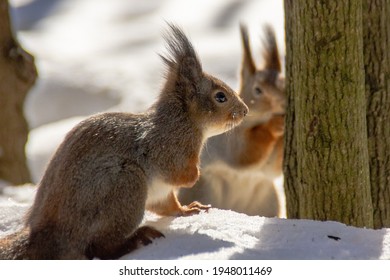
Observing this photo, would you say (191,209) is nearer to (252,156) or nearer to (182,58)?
(182,58)

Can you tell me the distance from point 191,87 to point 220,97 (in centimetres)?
22

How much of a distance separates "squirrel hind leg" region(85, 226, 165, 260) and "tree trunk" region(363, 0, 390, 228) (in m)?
2.09

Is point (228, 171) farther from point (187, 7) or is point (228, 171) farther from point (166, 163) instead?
point (187, 7)

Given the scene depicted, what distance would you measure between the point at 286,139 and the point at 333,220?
0.85 metres

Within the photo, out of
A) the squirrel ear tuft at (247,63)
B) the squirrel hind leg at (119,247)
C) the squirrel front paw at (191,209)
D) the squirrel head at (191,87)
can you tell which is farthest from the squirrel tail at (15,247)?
the squirrel ear tuft at (247,63)

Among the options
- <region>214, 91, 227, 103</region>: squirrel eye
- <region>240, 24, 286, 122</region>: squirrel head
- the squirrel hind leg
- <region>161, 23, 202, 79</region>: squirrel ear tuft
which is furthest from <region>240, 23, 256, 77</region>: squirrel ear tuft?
the squirrel hind leg

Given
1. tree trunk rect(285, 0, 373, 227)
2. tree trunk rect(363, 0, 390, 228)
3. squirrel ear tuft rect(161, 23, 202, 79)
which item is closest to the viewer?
squirrel ear tuft rect(161, 23, 202, 79)

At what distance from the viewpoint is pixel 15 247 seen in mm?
4734

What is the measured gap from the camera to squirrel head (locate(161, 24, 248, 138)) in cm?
529

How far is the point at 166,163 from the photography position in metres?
4.96

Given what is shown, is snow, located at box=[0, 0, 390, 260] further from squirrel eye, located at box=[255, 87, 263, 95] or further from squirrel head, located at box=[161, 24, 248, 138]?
squirrel eye, located at box=[255, 87, 263, 95]

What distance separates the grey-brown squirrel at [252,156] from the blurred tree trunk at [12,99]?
2245 mm

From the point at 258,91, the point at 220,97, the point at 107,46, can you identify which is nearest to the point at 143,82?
the point at 107,46
